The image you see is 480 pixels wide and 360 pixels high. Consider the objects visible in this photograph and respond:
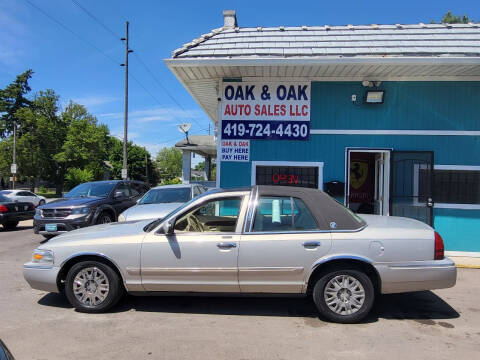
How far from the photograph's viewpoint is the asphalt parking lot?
332cm

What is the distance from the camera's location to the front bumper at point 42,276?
4.21 m

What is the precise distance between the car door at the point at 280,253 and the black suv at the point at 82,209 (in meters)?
5.65

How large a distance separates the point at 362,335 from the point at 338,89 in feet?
18.8

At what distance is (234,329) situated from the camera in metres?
3.82

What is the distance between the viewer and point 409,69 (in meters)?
7.13

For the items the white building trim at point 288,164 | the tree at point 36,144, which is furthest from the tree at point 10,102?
the white building trim at point 288,164

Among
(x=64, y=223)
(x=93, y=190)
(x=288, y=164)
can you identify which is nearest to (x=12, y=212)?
(x=93, y=190)

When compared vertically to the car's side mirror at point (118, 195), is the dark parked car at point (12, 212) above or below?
below

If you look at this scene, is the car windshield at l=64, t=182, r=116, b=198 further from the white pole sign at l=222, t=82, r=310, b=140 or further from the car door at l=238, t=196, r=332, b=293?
the car door at l=238, t=196, r=332, b=293

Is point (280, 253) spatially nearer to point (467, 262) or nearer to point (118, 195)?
point (467, 262)

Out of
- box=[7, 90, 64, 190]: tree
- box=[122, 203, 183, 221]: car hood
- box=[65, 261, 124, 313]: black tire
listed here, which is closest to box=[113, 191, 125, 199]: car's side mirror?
box=[122, 203, 183, 221]: car hood

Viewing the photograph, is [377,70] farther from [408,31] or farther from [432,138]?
[432,138]

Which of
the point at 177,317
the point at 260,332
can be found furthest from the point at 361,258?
the point at 177,317

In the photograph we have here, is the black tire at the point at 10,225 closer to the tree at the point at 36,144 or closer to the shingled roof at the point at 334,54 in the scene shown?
the shingled roof at the point at 334,54
